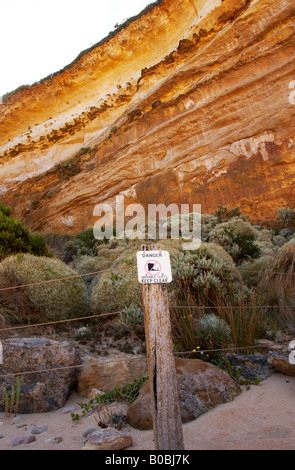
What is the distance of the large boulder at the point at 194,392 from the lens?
10.0 feet

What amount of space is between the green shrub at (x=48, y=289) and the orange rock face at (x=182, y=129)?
948 centimetres

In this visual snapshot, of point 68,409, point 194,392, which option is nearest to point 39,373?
point 68,409

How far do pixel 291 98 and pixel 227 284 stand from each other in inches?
458

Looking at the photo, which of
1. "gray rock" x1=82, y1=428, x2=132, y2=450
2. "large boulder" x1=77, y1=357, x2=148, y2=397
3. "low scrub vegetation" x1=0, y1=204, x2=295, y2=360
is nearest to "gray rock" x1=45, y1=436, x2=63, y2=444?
"gray rock" x1=82, y1=428, x2=132, y2=450

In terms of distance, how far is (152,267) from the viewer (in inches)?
98.2

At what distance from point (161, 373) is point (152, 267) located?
2.31 feet

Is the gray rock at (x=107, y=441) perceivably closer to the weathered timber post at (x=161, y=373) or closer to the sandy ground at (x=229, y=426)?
the sandy ground at (x=229, y=426)

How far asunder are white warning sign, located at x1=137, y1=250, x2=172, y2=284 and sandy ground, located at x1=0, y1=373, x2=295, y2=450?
123cm

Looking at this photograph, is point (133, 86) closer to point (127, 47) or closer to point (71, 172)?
point (127, 47)

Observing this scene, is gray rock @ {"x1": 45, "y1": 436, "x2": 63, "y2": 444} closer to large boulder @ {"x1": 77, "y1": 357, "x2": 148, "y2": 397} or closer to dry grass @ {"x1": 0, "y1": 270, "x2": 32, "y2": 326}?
large boulder @ {"x1": 77, "y1": 357, "x2": 148, "y2": 397}

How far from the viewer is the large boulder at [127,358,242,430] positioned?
3059mm

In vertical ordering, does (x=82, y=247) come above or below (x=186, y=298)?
above

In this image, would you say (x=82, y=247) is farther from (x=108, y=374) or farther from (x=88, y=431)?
(x=88, y=431)

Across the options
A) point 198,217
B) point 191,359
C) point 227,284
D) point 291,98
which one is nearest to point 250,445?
point 191,359
